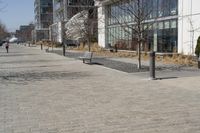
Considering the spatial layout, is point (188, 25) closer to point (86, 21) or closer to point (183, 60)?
point (183, 60)

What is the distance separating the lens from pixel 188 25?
2867cm

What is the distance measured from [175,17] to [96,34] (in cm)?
2361

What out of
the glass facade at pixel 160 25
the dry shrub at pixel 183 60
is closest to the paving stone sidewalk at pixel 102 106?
the dry shrub at pixel 183 60

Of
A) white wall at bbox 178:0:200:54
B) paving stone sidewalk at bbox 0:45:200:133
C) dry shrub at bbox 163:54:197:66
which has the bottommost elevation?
paving stone sidewalk at bbox 0:45:200:133

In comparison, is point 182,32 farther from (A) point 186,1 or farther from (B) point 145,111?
Answer: (B) point 145,111

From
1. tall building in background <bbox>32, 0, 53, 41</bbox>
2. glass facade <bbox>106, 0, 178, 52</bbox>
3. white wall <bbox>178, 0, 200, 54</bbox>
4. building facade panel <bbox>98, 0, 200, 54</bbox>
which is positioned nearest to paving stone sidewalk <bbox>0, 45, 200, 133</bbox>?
building facade panel <bbox>98, 0, 200, 54</bbox>

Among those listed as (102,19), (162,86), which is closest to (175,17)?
(162,86)

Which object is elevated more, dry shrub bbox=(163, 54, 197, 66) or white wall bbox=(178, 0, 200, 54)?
white wall bbox=(178, 0, 200, 54)

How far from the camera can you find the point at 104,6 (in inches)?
1989

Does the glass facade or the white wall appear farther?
the glass facade

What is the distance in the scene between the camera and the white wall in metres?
27.6

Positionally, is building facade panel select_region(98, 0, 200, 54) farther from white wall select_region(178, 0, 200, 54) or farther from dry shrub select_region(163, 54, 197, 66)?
dry shrub select_region(163, 54, 197, 66)

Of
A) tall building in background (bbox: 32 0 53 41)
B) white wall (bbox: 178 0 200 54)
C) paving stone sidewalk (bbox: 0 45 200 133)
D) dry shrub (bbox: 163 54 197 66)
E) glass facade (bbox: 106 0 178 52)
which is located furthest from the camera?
tall building in background (bbox: 32 0 53 41)

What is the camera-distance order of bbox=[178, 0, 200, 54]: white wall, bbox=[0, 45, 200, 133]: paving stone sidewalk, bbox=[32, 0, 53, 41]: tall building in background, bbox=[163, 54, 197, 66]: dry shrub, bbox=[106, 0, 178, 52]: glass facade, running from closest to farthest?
bbox=[0, 45, 200, 133]: paving stone sidewalk < bbox=[163, 54, 197, 66]: dry shrub < bbox=[178, 0, 200, 54]: white wall < bbox=[106, 0, 178, 52]: glass facade < bbox=[32, 0, 53, 41]: tall building in background
